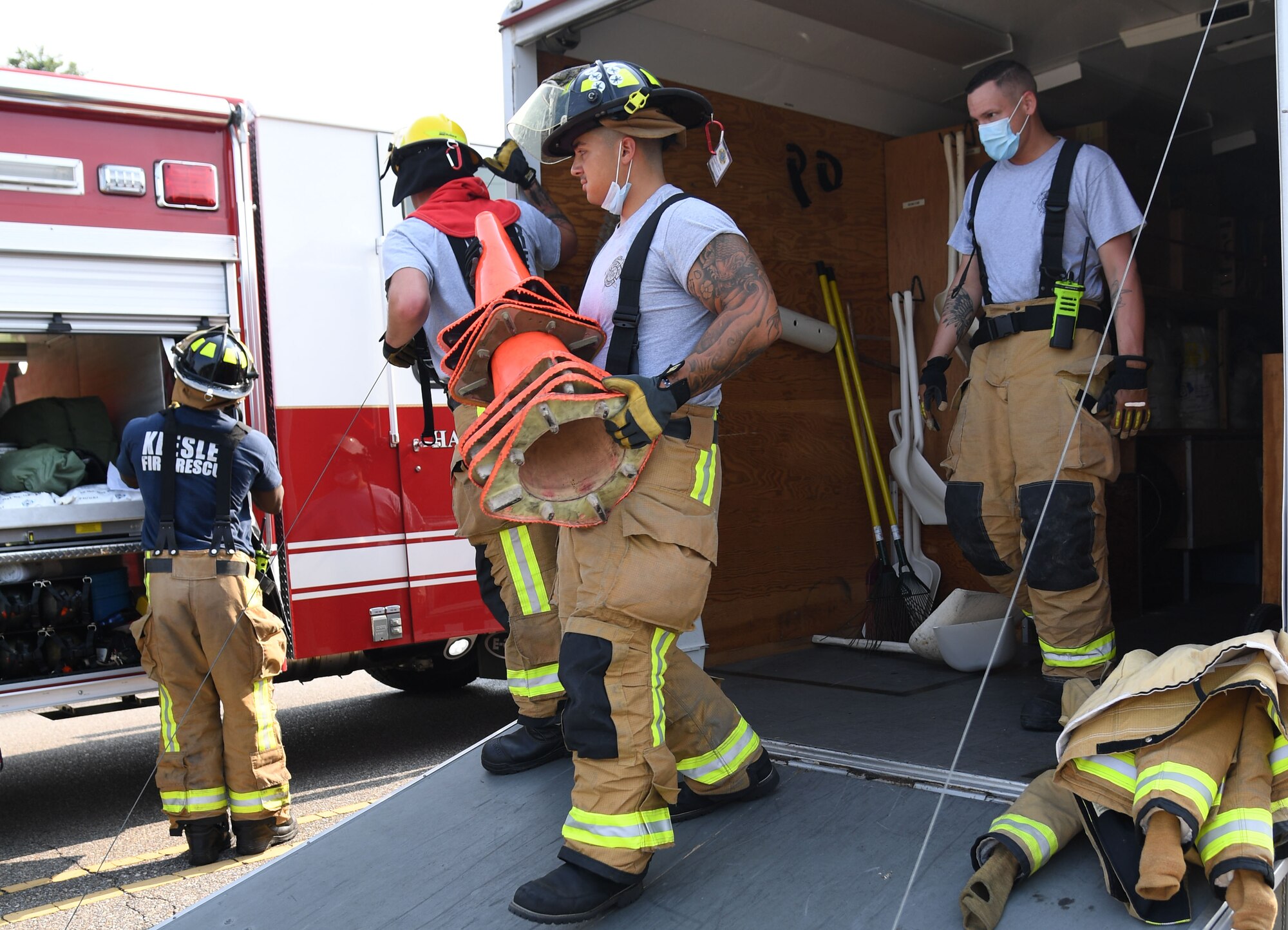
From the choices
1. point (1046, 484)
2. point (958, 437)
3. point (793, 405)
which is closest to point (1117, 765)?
point (1046, 484)

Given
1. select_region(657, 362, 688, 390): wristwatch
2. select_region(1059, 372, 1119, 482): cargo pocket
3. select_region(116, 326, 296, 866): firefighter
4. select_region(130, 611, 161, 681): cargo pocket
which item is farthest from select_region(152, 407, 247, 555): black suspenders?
select_region(1059, 372, 1119, 482): cargo pocket

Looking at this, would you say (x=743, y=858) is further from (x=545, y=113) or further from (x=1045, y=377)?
(x=545, y=113)

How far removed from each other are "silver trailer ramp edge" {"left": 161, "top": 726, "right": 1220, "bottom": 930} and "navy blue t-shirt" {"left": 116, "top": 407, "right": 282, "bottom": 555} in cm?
175

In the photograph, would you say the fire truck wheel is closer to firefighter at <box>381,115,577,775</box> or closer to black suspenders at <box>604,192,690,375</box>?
firefighter at <box>381,115,577,775</box>

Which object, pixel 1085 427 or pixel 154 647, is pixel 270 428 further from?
pixel 1085 427

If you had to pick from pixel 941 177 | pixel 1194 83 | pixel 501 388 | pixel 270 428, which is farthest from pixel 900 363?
pixel 501 388

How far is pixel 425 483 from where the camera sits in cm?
546

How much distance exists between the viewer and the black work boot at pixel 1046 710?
333 centimetres

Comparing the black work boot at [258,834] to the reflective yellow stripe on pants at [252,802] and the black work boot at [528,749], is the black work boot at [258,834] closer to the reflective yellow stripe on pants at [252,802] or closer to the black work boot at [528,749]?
the reflective yellow stripe on pants at [252,802]

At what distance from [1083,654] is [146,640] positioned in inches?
140

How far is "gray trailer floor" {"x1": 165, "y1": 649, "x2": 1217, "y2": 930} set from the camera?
233 cm

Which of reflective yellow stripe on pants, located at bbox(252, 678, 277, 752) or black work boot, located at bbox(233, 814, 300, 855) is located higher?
reflective yellow stripe on pants, located at bbox(252, 678, 277, 752)

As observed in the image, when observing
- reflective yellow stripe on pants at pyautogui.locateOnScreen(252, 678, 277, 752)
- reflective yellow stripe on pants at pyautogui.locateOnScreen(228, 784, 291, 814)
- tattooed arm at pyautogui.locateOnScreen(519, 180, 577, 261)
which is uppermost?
tattooed arm at pyautogui.locateOnScreen(519, 180, 577, 261)

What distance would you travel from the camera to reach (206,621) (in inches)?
178
